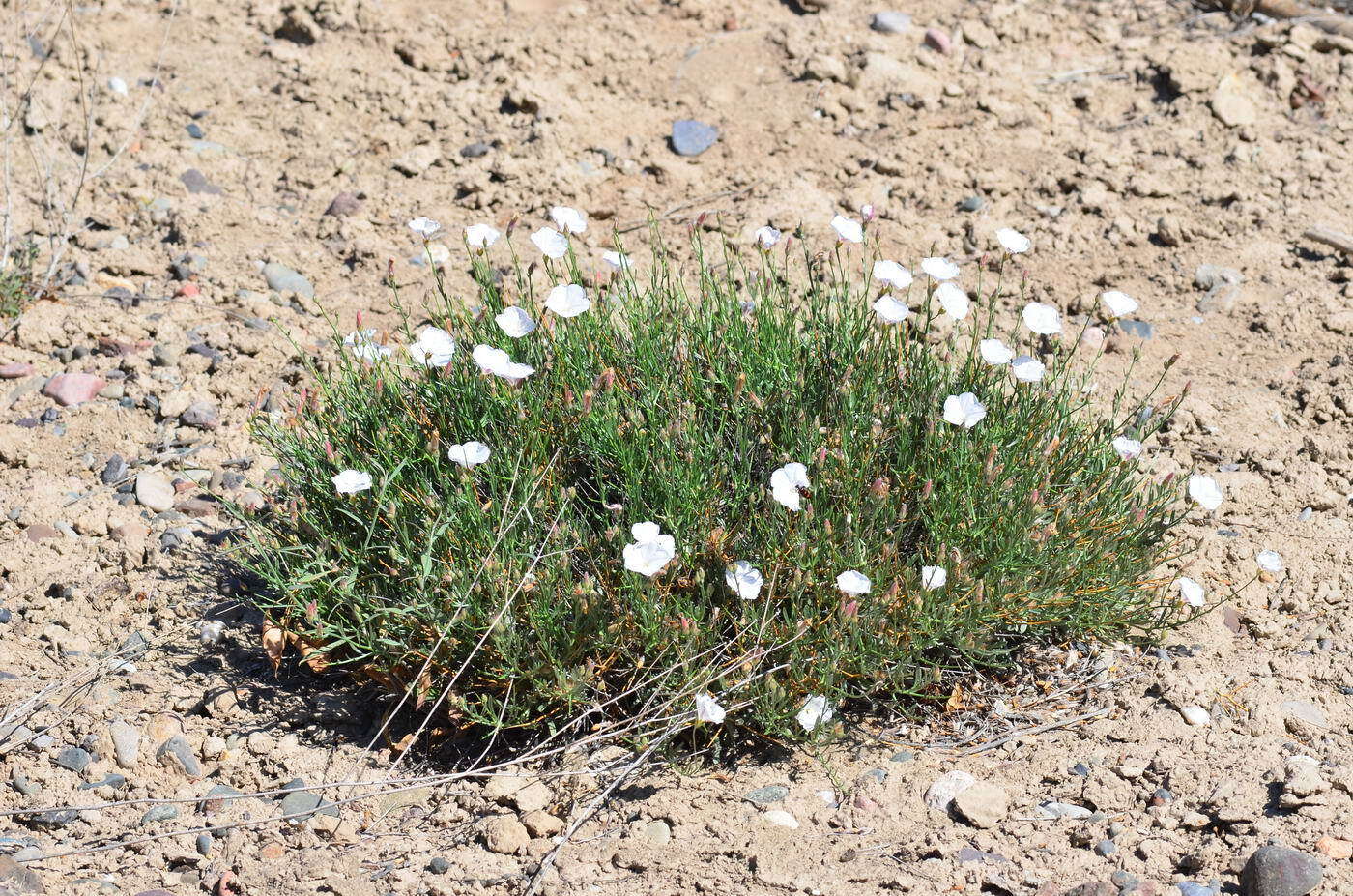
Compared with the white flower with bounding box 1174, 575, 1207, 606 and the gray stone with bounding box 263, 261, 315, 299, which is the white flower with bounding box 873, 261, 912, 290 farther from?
the gray stone with bounding box 263, 261, 315, 299

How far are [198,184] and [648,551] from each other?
3.16m

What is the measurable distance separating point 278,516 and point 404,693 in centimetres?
67

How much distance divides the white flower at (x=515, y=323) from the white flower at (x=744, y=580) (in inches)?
32.3

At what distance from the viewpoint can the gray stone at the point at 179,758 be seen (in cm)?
290

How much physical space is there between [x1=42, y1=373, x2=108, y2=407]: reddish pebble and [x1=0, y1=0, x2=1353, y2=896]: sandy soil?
0.17 ft

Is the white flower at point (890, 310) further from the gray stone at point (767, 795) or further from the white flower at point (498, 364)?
the gray stone at point (767, 795)

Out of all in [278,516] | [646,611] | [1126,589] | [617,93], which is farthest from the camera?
[617,93]

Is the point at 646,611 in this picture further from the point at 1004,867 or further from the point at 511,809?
the point at 1004,867

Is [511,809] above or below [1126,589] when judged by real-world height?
below

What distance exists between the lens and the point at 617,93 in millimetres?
5348

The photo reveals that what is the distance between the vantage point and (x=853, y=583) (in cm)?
267

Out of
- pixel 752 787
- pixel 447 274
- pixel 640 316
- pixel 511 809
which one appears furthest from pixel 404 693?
pixel 447 274

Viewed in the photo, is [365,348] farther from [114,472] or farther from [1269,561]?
[1269,561]

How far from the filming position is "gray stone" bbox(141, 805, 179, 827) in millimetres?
2773
